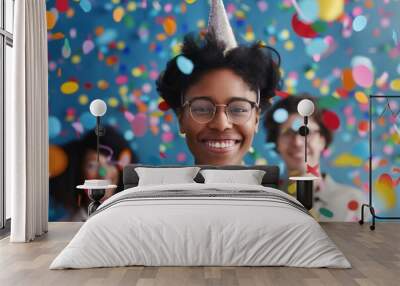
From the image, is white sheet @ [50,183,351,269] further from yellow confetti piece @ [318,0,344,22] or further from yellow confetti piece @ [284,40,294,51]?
A: yellow confetti piece @ [318,0,344,22]

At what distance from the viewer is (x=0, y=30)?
6352 mm

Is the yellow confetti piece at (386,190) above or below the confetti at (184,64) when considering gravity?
below

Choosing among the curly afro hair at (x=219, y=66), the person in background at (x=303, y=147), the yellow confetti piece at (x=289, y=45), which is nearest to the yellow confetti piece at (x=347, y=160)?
the person in background at (x=303, y=147)

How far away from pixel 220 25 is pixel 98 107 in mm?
1858

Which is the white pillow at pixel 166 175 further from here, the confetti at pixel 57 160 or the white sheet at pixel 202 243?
the white sheet at pixel 202 243

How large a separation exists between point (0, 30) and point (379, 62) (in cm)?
455

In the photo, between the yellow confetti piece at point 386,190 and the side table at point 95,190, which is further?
the yellow confetti piece at point 386,190

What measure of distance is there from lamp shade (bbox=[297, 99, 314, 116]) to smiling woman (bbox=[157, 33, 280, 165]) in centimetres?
45

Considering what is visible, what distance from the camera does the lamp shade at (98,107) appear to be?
22.6 feet

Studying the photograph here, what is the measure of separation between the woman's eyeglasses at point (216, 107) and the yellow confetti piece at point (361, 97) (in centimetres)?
130

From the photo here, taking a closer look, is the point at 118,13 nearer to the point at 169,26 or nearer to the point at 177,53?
the point at 169,26

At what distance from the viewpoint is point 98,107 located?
6.89 m

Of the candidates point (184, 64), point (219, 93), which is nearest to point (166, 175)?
point (219, 93)

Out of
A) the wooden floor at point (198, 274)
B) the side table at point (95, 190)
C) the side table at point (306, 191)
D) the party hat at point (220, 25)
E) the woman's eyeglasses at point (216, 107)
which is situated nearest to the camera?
the wooden floor at point (198, 274)
